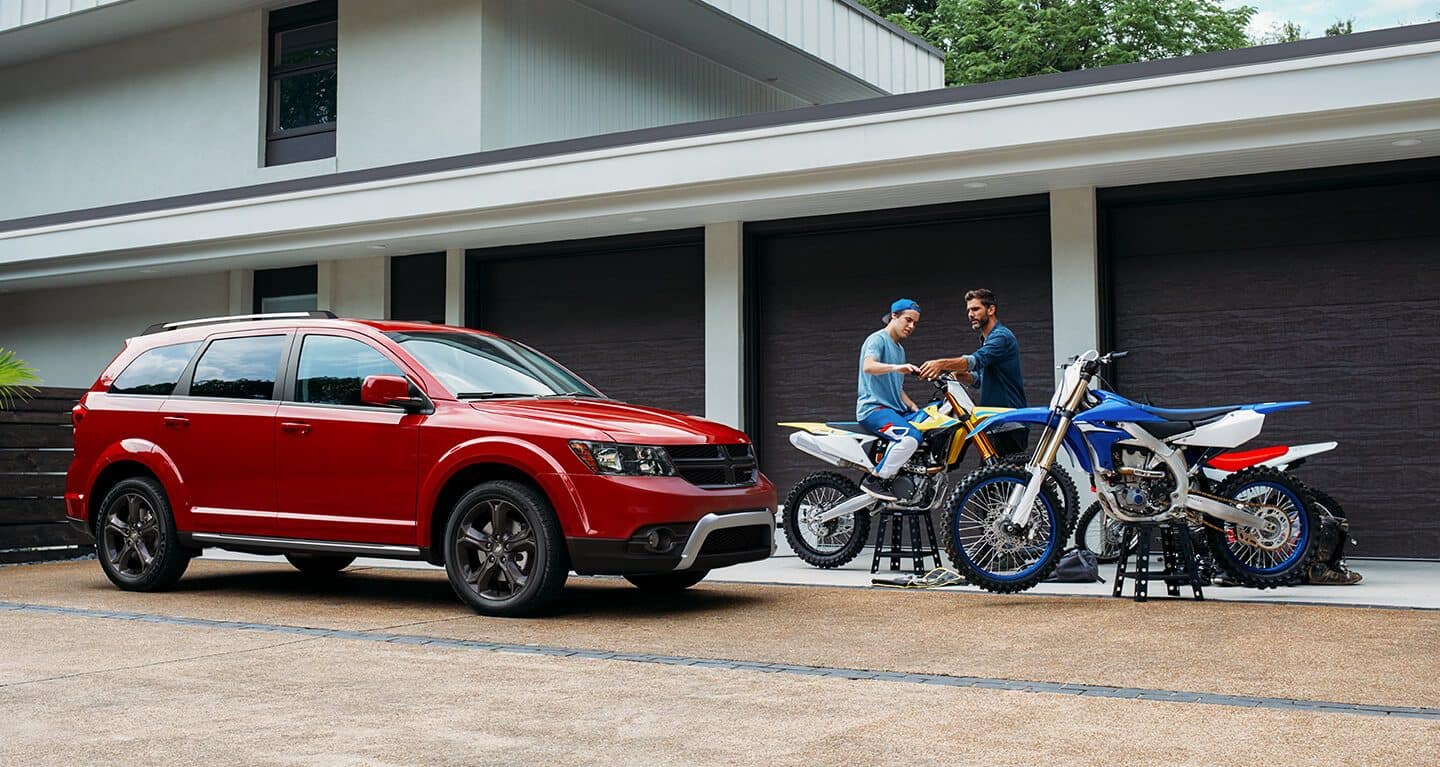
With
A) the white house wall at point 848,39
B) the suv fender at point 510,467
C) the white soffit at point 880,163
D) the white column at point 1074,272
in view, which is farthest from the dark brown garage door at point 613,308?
the suv fender at point 510,467

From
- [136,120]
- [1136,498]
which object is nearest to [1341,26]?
[136,120]

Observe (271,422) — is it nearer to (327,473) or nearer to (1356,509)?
(327,473)

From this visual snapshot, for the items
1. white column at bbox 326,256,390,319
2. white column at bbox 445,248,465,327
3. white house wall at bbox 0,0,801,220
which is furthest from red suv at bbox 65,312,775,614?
white house wall at bbox 0,0,801,220

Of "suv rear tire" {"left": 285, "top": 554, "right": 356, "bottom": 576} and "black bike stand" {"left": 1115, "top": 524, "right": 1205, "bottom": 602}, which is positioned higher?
"black bike stand" {"left": 1115, "top": 524, "right": 1205, "bottom": 602}

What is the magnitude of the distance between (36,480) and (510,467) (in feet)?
21.1

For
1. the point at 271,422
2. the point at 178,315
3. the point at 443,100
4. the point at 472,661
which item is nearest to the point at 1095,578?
the point at 472,661

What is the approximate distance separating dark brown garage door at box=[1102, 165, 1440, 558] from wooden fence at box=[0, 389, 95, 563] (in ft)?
30.5

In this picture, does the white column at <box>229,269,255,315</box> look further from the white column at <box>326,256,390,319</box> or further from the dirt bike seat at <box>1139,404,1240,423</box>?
the dirt bike seat at <box>1139,404,1240,423</box>

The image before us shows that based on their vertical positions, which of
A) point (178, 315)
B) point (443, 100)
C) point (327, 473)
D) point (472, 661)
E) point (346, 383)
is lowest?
point (472, 661)

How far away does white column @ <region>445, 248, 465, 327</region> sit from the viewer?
15461mm

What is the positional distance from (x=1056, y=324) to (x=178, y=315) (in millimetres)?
11617

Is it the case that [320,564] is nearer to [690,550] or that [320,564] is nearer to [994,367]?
[690,550]

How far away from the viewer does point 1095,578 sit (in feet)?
30.9

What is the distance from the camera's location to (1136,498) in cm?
845
